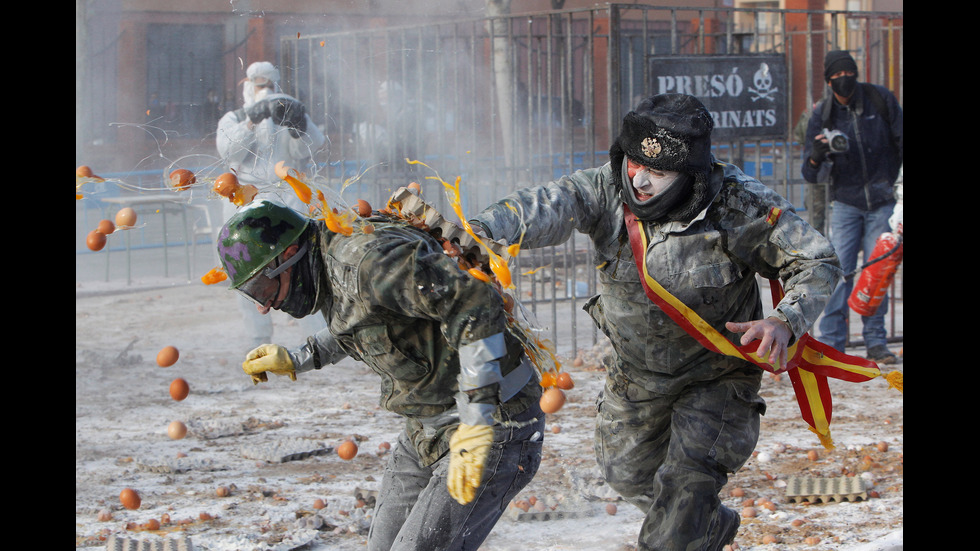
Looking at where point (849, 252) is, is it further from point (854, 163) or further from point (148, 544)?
point (148, 544)

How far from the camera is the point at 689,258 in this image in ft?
11.5

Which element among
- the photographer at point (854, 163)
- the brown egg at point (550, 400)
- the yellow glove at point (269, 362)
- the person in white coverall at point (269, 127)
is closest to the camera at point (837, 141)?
the photographer at point (854, 163)

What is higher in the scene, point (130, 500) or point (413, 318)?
point (413, 318)

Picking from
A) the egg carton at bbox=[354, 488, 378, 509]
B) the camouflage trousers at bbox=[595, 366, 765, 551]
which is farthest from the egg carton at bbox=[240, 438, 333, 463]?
the camouflage trousers at bbox=[595, 366, 765, 551]

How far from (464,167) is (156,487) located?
12.8 ft

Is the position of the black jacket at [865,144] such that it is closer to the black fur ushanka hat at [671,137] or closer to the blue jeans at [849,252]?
the blue jeans at [849,252]

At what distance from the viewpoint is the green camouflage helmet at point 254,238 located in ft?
9.92

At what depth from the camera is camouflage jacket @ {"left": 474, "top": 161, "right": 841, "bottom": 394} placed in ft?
11.1

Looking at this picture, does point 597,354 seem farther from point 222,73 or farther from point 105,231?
point 222,73

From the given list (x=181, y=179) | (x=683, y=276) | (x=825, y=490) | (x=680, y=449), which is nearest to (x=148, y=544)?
(x=181, y=179)

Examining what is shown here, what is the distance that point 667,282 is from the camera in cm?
353

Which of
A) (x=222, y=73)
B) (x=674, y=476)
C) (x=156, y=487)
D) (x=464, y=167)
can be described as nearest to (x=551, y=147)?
(x=464, y=167)

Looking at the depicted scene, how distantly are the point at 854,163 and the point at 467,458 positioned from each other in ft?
18.2

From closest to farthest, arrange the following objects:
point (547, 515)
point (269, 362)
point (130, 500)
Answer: point (269, 362), point (130, 500), point (547, 515)
